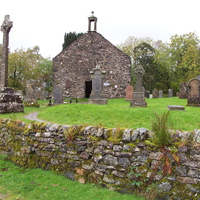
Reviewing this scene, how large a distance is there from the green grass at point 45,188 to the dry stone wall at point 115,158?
180mm

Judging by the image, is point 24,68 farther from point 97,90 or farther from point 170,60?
point 170,60

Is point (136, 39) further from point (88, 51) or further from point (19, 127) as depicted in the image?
point (19, 127)

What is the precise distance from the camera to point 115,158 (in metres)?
4.11

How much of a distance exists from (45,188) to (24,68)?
3214 centimetres

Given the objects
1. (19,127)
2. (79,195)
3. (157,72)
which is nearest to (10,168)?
(19,127)

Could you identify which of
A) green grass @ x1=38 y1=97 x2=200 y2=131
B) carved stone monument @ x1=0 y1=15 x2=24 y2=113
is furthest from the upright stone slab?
green grass @ x1=38 y1=97 x2=200 y2=131

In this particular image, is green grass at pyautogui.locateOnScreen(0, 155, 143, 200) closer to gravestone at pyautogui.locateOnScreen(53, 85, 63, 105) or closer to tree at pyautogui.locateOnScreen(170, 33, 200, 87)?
gravestone at pyautogui.locateOnScreen(53, 85, 63, 105)

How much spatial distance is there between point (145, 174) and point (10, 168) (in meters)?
3.74

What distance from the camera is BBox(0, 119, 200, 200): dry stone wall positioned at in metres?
3.48

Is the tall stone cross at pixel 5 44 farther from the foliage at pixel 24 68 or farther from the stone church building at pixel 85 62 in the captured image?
the foliage at pixel 24 68

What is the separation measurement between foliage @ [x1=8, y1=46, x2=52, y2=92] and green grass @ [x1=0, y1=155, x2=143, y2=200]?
30.3 metres

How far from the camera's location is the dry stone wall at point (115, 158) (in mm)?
3482

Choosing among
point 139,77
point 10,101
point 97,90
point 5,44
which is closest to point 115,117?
point 139,77

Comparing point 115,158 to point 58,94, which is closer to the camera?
point 115,158
